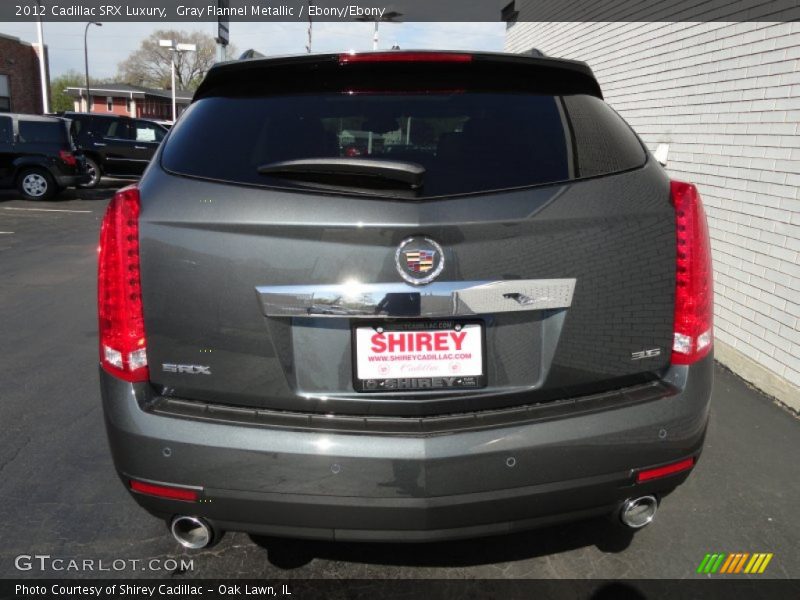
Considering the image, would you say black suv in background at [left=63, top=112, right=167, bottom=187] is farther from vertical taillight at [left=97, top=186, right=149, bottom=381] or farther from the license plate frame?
the license plate frame

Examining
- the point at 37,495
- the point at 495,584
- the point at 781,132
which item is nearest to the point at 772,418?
the point at 781,132

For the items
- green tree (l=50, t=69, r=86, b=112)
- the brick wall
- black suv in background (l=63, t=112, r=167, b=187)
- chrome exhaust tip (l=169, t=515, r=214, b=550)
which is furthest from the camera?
green tree (l=50, t=69, r=86, b=112)

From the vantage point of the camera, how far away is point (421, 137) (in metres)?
2.01

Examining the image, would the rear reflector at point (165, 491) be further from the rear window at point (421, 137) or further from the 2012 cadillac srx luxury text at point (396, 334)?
the rear window at point (421, 137)

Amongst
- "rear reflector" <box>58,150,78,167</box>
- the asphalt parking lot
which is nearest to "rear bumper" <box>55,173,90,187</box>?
"rear reflector" <box>58,150,78,167</box>

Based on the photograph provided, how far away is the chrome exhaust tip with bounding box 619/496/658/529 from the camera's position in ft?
6.86

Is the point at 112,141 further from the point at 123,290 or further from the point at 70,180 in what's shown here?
the point at 123,290

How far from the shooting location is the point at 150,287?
185 centimetres

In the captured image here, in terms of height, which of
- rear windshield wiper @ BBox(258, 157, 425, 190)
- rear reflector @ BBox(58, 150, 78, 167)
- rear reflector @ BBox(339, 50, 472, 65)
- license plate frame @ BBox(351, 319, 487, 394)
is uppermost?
rear reflector @ BBox(339, 50, 472, 65)

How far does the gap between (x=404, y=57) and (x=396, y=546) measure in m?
1.85

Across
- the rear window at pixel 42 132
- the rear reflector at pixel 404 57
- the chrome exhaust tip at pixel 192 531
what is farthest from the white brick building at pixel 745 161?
the rear window at pixel 42 132

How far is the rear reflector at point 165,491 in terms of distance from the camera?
1884mm

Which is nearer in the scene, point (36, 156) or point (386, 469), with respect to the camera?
point (386, 469)

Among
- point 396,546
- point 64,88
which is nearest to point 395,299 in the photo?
point 396,546
